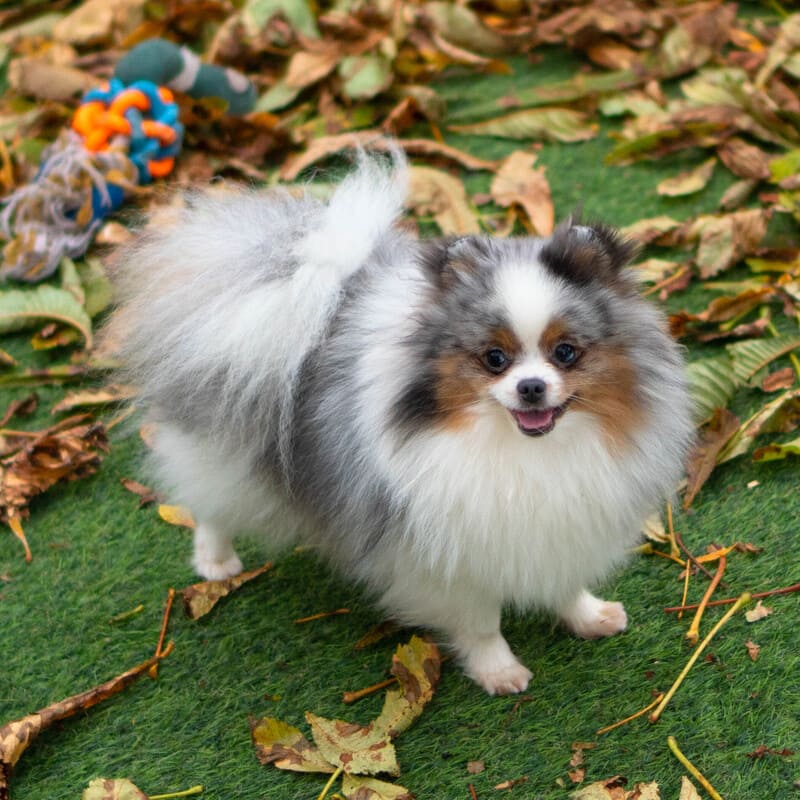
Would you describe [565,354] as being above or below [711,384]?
above

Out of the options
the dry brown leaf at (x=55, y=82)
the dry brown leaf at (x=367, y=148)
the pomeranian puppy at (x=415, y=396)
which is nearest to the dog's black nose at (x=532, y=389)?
the pomeranian puppy at (x=415, y=396)

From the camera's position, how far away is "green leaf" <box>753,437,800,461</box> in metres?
2.50

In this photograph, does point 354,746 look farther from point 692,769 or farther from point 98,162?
point 98,162

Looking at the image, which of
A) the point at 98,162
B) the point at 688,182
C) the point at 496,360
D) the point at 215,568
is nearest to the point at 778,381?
the point at 688,182

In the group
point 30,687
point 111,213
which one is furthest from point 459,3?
point 30,687

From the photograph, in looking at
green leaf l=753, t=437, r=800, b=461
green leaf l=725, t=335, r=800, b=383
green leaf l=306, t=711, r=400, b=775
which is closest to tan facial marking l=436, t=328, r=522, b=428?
green leaf l=306, t=711, r=400, b=775

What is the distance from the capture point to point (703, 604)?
2279mm

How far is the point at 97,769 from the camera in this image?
2125 mm

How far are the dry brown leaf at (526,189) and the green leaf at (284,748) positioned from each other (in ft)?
6.29

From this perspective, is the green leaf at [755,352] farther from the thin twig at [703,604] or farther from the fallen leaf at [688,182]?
the fallen leaf at [688,182]

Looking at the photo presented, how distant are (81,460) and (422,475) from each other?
1.37 meters

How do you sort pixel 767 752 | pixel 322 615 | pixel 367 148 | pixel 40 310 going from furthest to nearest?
pixel 367 148, pixel 40 310, pixel 322 615, pixel 767 752

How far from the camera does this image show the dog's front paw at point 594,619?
2266mm

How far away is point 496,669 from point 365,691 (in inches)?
12.0
